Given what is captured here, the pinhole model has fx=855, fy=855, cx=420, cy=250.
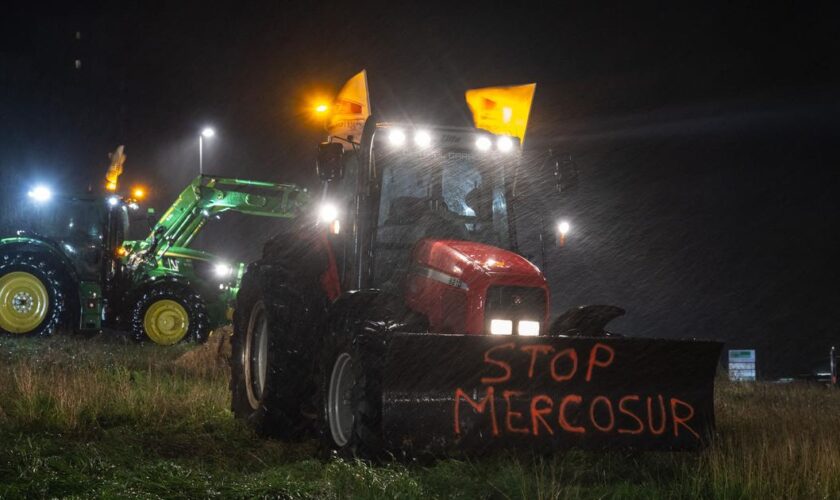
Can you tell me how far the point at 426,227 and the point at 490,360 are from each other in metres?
1.54

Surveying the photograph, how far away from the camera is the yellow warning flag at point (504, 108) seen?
7879 mm

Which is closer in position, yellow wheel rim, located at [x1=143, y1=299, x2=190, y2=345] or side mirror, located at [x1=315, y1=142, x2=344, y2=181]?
side mirror, located at [x1=315, y1=142, x2=344, y2=181]

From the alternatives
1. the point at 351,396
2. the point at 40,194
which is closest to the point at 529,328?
the point at 351,396

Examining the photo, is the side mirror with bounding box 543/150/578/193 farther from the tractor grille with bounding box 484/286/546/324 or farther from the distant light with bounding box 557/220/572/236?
the tractor grille with bounding box 484/286/546/324

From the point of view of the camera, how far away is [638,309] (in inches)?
1292

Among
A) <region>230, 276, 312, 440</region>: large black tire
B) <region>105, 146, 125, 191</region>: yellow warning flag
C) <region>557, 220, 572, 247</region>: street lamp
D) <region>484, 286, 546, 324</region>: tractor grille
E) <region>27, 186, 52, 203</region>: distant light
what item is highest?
<region>105, 146, 125, 191</region>: yellow warning flag

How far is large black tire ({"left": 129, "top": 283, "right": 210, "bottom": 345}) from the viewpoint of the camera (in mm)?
16391

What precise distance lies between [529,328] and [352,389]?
1.45m

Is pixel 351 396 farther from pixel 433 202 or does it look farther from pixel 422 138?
pixel 422 138

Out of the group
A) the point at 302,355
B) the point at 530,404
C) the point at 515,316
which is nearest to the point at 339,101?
the point at 302,355

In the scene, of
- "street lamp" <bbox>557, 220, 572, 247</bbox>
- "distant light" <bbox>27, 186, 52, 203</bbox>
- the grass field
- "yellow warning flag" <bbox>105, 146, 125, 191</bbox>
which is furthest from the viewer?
"yellow warning flag" <bbox>105, 146, 125, 191</bbox>

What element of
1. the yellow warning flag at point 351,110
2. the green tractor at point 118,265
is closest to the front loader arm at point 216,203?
the green tractor at point 118,265

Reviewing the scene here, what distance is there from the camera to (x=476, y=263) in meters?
6.35

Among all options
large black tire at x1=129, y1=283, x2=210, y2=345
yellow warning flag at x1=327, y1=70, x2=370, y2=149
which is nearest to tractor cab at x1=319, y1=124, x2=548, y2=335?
yellow warning flag at x1=327, y1=70, x2=370, y2=149
